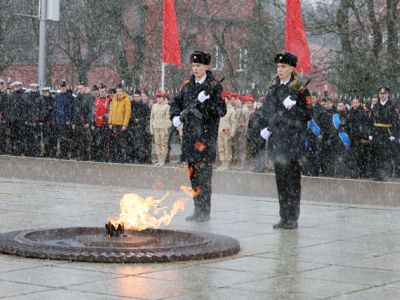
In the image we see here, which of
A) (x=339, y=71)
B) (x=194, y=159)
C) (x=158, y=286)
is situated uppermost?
(x=339, y=71)

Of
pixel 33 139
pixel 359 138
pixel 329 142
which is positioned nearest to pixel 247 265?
pixel 359 138

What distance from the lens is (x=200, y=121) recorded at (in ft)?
40.8

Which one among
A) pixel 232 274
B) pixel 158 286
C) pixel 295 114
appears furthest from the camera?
pixel 295 114

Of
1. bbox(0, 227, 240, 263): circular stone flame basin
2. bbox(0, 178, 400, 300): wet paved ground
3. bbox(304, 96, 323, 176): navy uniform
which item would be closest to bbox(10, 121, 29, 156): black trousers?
bbox(304, 96, 323, 176): navy uniform

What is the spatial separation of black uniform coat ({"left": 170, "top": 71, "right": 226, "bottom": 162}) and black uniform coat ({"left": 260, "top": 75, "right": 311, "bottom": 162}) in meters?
0.77

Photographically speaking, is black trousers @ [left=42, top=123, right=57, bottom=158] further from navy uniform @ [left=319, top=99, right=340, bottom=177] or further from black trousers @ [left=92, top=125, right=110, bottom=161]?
navy uniform @ [left=319, top=99, right=340, bottom=177]

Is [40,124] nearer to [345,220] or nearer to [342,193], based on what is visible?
[342,193]

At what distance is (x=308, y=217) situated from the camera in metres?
13.0

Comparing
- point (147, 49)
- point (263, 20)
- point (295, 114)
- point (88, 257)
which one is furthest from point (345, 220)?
point (147, 49)

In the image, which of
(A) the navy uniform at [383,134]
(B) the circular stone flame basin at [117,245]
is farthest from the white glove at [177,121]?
(A) the navy uniform at [383,134]

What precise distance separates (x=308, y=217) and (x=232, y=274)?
15.2ft

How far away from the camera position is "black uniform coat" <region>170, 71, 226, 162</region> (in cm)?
1234

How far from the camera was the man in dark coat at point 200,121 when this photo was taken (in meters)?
12.3

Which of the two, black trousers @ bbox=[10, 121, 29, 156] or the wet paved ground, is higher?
black trousers @ bbox=[10, 121, 29, 156]
